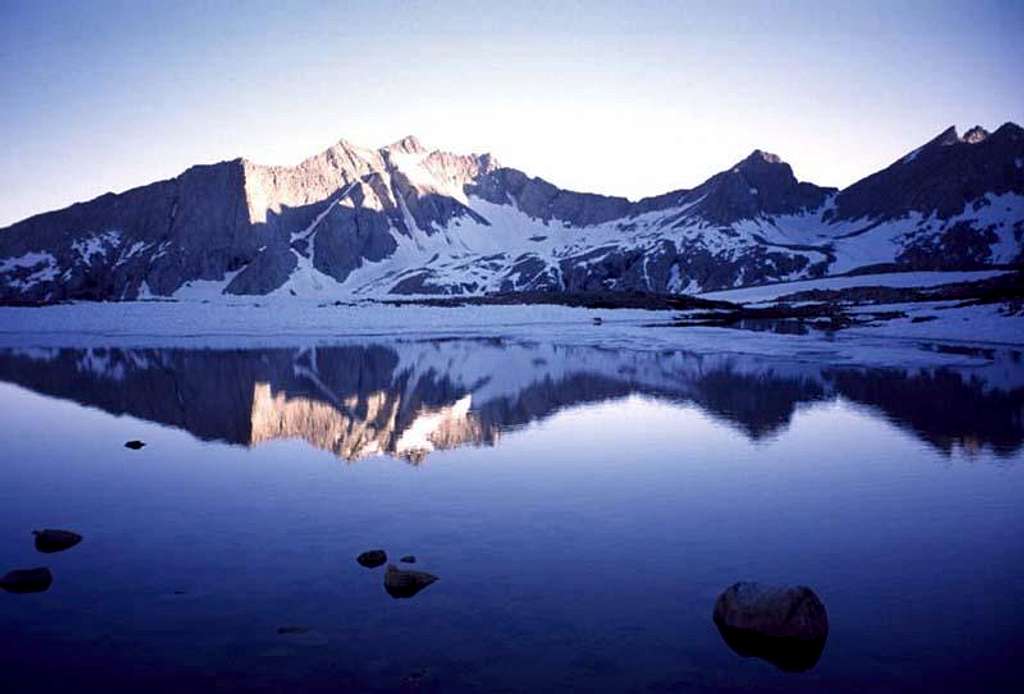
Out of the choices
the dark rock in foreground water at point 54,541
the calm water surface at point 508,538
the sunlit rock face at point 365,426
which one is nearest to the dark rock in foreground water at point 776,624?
the calm water surface at point 508,538

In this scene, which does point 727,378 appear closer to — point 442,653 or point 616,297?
point 442,653

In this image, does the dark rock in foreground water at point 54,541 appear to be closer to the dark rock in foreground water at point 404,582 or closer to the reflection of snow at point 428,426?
the dark rock in foreground water at point 404,582

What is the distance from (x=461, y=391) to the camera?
26.8m

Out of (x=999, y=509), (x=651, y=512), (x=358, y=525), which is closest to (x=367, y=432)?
(x=358, y=525)

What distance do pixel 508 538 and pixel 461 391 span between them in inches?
631

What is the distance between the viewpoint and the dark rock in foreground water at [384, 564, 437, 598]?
8.91 metres

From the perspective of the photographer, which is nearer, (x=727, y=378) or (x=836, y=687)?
(x=836, y=687)

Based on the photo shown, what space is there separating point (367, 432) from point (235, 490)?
18.6 ft

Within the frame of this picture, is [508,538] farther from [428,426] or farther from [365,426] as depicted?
[365,426]

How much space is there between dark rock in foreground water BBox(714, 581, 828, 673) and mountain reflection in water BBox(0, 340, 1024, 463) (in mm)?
9302

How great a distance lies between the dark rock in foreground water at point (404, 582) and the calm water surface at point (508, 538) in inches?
5.3

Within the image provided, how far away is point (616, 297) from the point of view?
107 metres

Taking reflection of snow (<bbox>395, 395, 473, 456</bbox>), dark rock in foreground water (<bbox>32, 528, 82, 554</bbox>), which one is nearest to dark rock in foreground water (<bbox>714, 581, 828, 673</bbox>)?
dark rock in foreground water (<bbox>32, 528, 82, 554</bbox>)

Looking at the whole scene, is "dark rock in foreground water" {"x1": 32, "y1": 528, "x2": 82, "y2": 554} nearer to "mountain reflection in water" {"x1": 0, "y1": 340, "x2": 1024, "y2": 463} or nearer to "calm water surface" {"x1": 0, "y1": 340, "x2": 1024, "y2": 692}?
"calm water surface" {"x1": 0, "y1": 340, "x2": 1024, "y2": 692}
